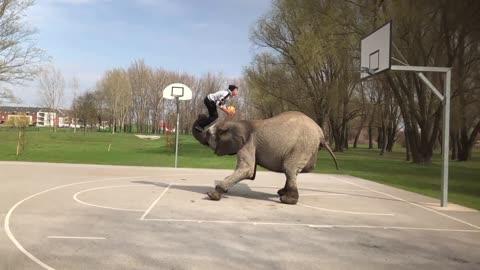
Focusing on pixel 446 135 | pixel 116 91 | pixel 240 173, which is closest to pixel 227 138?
pixel 240 173

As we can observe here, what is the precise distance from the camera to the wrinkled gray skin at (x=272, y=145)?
11898 mm

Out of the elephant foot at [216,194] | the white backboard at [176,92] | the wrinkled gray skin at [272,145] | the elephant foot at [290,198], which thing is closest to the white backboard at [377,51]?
the wrinkled gray skin at [272,145]

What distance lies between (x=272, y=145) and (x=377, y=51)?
15.6 ft

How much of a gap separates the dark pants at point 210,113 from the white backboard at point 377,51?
16.2 ft

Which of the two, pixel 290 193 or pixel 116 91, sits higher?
pixel 116 91

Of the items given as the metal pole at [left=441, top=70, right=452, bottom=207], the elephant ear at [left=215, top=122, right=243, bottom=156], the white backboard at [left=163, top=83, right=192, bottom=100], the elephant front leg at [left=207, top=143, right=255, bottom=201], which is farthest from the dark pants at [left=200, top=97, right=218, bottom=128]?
the white backboard at [left=163, top=83, right=192, bottom=100]

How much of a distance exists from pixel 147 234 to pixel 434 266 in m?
4.55

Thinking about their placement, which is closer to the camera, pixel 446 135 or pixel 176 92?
pixel 446 135

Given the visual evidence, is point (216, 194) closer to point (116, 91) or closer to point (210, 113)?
point (210, 113)

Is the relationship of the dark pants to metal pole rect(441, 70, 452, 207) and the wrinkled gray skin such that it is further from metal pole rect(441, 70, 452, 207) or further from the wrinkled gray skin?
metal pole rect(441, 70, 452, 207)

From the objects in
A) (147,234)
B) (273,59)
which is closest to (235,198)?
(147,234)

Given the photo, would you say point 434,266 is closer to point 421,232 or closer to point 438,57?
point 421,232

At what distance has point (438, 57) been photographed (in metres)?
29.6

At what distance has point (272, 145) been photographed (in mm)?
12031
